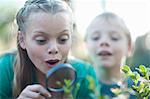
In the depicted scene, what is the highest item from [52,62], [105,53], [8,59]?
[52,62]

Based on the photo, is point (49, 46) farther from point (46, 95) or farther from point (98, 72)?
point (98, 72)

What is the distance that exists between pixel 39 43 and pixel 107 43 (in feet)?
4.96

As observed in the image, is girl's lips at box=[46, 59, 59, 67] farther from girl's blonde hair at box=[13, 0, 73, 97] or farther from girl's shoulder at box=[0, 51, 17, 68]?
girl's shoulder at box=[0, 51, 17, 68]

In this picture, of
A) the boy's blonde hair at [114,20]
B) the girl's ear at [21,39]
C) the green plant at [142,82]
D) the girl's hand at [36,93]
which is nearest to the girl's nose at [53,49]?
the girl's hand at [36,93]

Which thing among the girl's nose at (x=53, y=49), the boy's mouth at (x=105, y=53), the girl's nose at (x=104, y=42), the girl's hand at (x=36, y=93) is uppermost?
the girl's nose at (x=53, y=49)

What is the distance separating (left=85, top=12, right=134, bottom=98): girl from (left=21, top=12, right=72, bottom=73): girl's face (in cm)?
135

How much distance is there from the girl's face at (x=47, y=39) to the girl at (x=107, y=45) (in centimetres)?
135

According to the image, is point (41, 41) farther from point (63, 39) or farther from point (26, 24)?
point (26, 24)

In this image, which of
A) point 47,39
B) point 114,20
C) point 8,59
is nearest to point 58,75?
point 47,39

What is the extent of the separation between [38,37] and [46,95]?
31 cm

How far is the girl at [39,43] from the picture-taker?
1.74 metres

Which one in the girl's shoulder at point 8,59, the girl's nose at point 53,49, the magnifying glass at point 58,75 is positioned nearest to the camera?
the magnifying glass at point 58,75

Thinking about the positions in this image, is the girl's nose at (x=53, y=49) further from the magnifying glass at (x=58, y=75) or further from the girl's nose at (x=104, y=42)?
the girl's nose at (x=104, y=42)

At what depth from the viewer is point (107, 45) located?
3.26m
